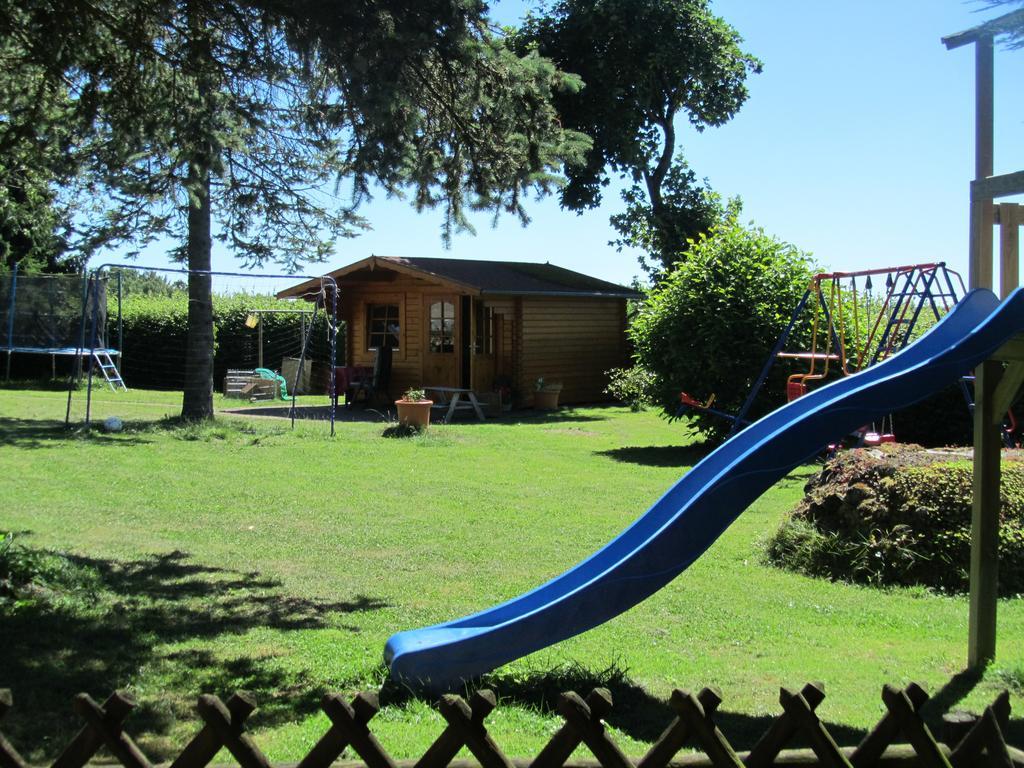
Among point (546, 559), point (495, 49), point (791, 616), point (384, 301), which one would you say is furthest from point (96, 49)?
point (384, 301)

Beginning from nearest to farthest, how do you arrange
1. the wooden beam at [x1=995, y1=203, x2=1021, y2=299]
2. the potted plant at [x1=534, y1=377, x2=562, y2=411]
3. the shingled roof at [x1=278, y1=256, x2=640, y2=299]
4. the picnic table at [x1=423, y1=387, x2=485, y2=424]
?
the wooden beam at [x1=995, y1=203, x2=1021, y2=299] → the picnic table at [x1=423, y1=387, x2=485, y2=424] → the shingled roof at [x1=278, y1=256, x2=640, y2=299] → the potted plant at [x1=534, y1=377, x2=562, y2=411]

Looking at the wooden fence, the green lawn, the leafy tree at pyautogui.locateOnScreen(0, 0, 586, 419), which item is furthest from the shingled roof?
the wooden fence

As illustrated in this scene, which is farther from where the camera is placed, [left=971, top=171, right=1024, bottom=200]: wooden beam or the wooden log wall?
the wooden log wall

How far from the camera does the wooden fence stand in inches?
85.7

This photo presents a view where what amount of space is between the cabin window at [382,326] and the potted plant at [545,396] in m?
3.70

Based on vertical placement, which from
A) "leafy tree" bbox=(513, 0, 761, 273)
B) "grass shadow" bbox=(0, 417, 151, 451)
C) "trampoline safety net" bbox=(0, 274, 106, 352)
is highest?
"leafy tree" bbox=(513, 0, 761, 273)

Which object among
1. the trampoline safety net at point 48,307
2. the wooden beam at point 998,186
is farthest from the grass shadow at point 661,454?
the trampoline safety net at point 48,307

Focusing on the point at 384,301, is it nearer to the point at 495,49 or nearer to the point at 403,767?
the point at 495,49

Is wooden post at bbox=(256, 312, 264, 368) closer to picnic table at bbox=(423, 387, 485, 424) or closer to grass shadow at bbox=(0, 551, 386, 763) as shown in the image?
picnic table at bbox=(423, 387, 485, 424)

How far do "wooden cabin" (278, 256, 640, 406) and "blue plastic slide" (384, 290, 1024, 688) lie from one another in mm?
17298

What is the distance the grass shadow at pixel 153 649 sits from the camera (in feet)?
14.2

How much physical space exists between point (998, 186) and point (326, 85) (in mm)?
5159

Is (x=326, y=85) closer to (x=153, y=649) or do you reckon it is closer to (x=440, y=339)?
(x=153, y=649)

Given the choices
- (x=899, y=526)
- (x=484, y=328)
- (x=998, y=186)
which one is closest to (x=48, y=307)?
(x=484, y=328)
